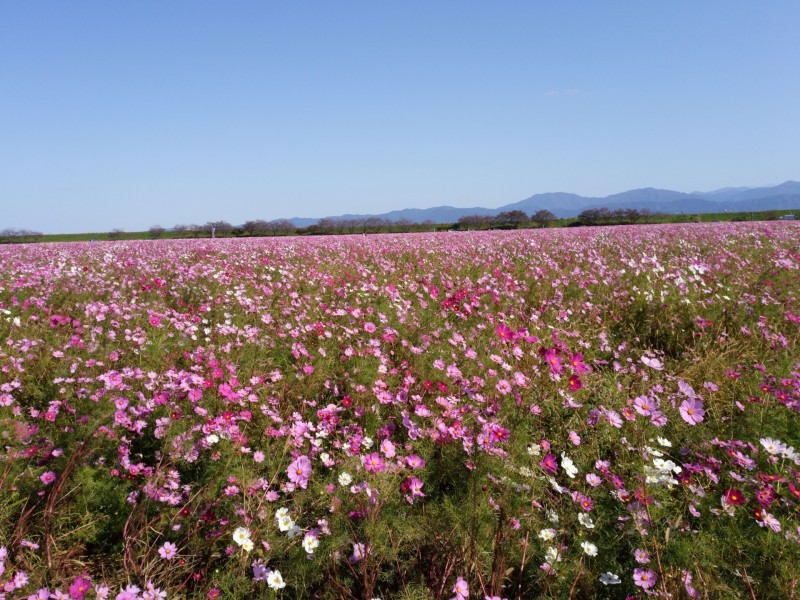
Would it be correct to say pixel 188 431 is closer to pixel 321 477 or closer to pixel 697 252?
pixel 321 477

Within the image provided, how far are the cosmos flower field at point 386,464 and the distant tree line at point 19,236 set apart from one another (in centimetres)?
6113

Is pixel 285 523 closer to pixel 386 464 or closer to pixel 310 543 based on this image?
pixel 310 543

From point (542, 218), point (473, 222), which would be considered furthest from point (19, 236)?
point (542, 218)

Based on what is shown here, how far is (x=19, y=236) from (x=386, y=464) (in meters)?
69.7

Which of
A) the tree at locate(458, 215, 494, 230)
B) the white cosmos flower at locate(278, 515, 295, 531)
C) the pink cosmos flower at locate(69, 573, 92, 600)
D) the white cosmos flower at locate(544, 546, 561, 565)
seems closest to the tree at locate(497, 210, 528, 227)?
the tree at locate(458, 215, 494, 230)

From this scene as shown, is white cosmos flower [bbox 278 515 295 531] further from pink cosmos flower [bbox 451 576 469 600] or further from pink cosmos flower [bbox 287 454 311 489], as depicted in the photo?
pink cosmos flower [bbox 451 576 469 600]

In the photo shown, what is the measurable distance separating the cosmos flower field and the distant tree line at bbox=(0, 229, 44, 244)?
61132 mm

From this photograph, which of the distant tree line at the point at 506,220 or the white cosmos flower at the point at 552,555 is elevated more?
the distant tree line at the point at 506,220

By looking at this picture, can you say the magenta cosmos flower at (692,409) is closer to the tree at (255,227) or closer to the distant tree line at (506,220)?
the distant tree line at (506,220)

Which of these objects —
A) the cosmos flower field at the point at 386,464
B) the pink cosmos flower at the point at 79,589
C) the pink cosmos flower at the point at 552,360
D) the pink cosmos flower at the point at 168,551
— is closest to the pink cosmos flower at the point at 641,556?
the cosmos flower field at the point at 386,464

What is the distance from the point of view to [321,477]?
8.33ft

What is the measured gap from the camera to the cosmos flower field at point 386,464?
6.11ft

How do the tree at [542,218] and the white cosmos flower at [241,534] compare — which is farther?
the tree at [542,218]

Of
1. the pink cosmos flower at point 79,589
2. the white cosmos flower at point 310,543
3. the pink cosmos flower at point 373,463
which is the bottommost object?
the white cosmos flower at point 310,543
